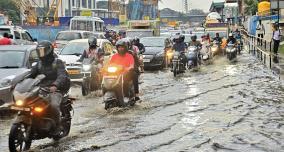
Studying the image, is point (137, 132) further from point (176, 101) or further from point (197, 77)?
point (197, 77)

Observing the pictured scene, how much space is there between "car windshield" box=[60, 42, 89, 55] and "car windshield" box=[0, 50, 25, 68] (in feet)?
18.4

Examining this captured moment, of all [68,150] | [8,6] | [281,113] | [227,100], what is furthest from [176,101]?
[8,6]

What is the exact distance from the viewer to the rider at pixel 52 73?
27.6 ft

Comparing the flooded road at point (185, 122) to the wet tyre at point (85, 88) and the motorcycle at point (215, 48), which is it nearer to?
the wet tyre at point (85, 88)

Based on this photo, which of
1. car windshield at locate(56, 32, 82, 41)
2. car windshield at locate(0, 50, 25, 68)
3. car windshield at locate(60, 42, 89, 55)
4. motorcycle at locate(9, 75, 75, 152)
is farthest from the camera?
car windshield at locate(56, 32, 82, 41)

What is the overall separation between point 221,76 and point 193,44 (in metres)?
4.34

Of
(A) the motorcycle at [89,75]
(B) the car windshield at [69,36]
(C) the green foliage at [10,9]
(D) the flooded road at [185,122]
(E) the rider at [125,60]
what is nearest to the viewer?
(D) the flooded road at [185,122]

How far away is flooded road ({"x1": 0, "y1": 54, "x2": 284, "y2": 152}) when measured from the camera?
8680mm

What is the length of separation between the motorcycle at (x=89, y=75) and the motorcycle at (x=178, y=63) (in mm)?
5865

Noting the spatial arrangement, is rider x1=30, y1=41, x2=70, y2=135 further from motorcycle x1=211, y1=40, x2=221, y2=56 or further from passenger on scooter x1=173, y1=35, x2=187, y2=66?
motorcycle x1=211, y1=40, x2=221, y2=56

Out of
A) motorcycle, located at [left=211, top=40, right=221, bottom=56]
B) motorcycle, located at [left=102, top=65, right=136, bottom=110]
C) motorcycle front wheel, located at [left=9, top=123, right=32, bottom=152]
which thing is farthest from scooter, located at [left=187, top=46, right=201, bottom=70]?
motorcycle front wheel, located at [left=9, top=123, right=32, bottom=152]

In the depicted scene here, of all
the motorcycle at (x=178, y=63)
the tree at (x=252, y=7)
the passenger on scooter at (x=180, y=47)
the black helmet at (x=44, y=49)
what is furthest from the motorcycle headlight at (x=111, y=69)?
the tree at (x=252, y=7)

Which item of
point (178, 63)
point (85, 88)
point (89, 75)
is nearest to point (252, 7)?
point (178, 63)

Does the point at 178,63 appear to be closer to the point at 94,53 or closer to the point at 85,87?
the point at 94,53
